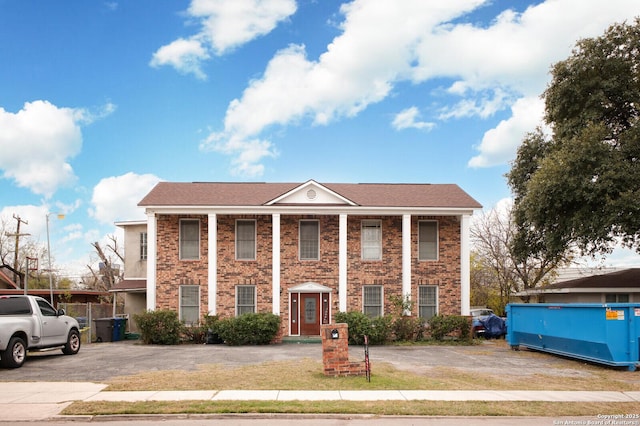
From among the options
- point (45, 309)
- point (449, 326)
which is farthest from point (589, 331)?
point (45, 309)

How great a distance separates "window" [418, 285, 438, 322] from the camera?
26.9 metres

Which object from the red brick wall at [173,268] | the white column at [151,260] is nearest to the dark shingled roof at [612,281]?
the red brick wall at [173,268]

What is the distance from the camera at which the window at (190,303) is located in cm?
2659

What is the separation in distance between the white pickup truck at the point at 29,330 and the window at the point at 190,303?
23.0ft

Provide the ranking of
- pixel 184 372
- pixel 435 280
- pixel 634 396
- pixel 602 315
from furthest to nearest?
pixel 435 280 < pixel 602 315 < pixel 184 372 < pixel 634 396

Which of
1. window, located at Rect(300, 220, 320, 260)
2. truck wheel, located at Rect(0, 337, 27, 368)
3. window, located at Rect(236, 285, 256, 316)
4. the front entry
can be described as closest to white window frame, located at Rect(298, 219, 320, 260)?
window, located at Rect(300, 220, 320, 260)

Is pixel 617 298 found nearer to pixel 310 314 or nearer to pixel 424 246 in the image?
pixel 424 246

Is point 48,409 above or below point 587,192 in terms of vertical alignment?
below

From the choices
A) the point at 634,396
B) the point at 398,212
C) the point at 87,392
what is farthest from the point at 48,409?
the point at 398,212

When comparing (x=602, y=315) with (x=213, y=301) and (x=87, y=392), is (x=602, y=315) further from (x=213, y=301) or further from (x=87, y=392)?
(x=213, y=301)

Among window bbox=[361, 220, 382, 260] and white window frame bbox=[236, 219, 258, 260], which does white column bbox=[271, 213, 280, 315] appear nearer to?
white window frame bbox=[236, 219, 258, 260]

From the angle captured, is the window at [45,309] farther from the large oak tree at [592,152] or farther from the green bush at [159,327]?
the large oak tree at [592,152]

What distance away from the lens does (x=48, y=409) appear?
34.6ft

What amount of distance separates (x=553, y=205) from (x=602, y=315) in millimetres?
8147
